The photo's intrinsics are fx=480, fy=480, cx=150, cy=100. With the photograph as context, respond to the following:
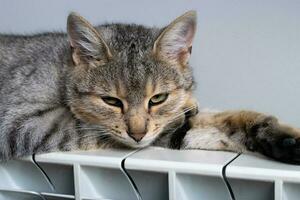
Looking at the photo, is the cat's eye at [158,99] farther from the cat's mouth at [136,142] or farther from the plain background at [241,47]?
the plain background at [241,47]

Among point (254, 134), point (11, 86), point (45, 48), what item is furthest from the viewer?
point (45, 48)

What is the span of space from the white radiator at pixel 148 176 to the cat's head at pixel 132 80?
0.08m

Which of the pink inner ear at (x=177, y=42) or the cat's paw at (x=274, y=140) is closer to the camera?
the cat's paw at (x=274, y=140)

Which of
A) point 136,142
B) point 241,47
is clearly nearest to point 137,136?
point 136,142

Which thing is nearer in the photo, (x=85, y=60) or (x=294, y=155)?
(x=294, y=155)

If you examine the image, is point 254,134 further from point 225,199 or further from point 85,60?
point 85,60

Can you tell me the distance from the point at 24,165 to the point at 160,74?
388 millimetres

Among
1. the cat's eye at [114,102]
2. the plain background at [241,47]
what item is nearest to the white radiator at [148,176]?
the cat's eye at [114,102]

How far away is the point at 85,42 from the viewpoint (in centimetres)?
116

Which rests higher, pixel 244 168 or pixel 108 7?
pixel 108 7

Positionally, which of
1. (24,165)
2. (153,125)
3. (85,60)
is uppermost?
(85,60)

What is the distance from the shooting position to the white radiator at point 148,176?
34.7 inches

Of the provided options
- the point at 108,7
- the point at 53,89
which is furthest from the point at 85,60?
the point at 108,7

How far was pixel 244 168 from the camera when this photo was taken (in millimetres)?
886
